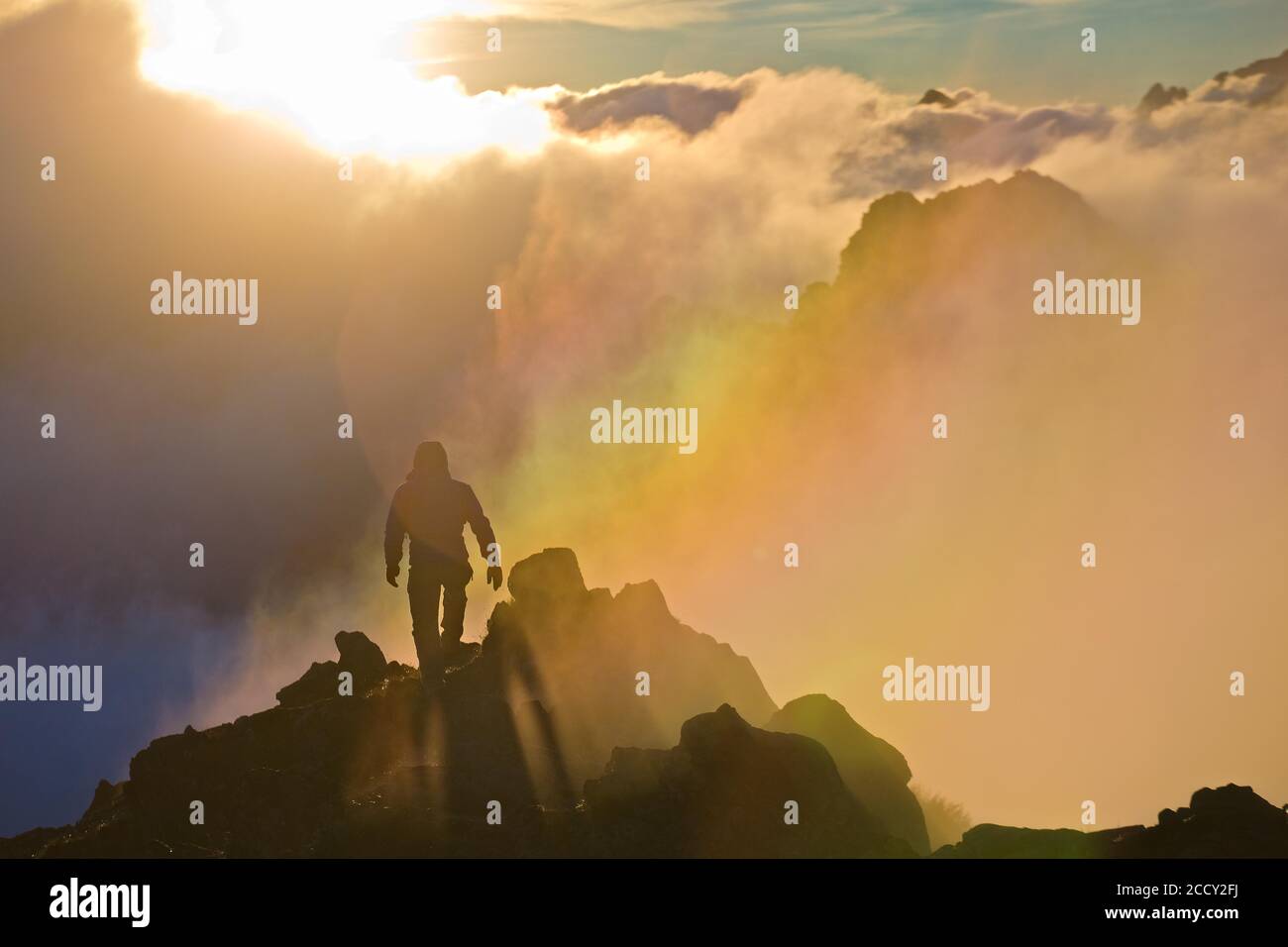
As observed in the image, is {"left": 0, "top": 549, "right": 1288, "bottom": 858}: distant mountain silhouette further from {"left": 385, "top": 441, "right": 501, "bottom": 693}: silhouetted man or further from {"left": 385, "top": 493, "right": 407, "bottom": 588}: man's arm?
{"left": 385, "top": 493, "right": 407, "bottom": 588}: man's arm

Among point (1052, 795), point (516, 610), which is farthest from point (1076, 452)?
point (516, 610)

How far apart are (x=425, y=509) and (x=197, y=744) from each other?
5.99 m

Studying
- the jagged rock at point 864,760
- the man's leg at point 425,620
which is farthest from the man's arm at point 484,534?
the jagged rock at point 864,760

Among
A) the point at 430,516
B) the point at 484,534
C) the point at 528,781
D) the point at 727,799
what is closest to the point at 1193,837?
the point at 727,799

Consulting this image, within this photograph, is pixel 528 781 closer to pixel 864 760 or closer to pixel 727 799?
pixel 727 799

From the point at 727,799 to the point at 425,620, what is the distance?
661cm

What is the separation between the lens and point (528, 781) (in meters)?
27.2

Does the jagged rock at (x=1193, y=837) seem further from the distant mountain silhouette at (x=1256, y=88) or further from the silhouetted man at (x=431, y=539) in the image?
the distant mountain silhouette at (x=1256, y=88)

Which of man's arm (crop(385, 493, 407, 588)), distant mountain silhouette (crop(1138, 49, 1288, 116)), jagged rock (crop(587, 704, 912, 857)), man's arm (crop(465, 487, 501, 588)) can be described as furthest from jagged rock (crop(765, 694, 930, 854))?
distant mountain silhouette (crop(1138, 49, 1288, 116))

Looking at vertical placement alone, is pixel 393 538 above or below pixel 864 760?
above

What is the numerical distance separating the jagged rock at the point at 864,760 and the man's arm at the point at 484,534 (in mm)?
8343

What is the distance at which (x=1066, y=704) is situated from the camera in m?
124

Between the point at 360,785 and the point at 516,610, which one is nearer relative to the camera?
the point at 360,785
